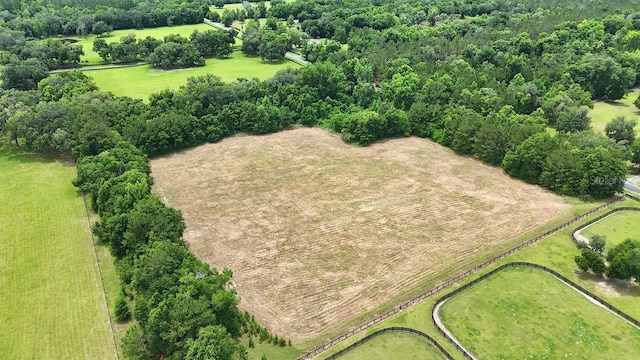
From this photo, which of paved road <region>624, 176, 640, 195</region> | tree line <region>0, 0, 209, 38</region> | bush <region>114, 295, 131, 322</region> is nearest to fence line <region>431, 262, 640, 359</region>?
paved road <region>624, 176, 640, 195</region>

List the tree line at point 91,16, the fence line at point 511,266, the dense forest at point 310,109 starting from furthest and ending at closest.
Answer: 1. the tree line at point 91,16
2. the dense forest at point 310,109
3. the fence line at point 511,266

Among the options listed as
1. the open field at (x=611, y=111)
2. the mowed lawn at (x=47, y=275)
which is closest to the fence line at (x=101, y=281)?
the mowed lawn at (x=47, y=275)

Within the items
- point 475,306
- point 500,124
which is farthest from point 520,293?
point 500,124

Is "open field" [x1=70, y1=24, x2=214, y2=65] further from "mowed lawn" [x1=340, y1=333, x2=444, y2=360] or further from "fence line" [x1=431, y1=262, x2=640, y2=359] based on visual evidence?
"fence line" [x1=431, y1=262, x2=640, y2=359]

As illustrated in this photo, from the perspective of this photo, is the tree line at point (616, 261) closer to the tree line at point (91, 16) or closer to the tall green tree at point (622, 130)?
the tall green tree at point (622, 130)

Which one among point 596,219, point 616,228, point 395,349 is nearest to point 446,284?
point 395,349
